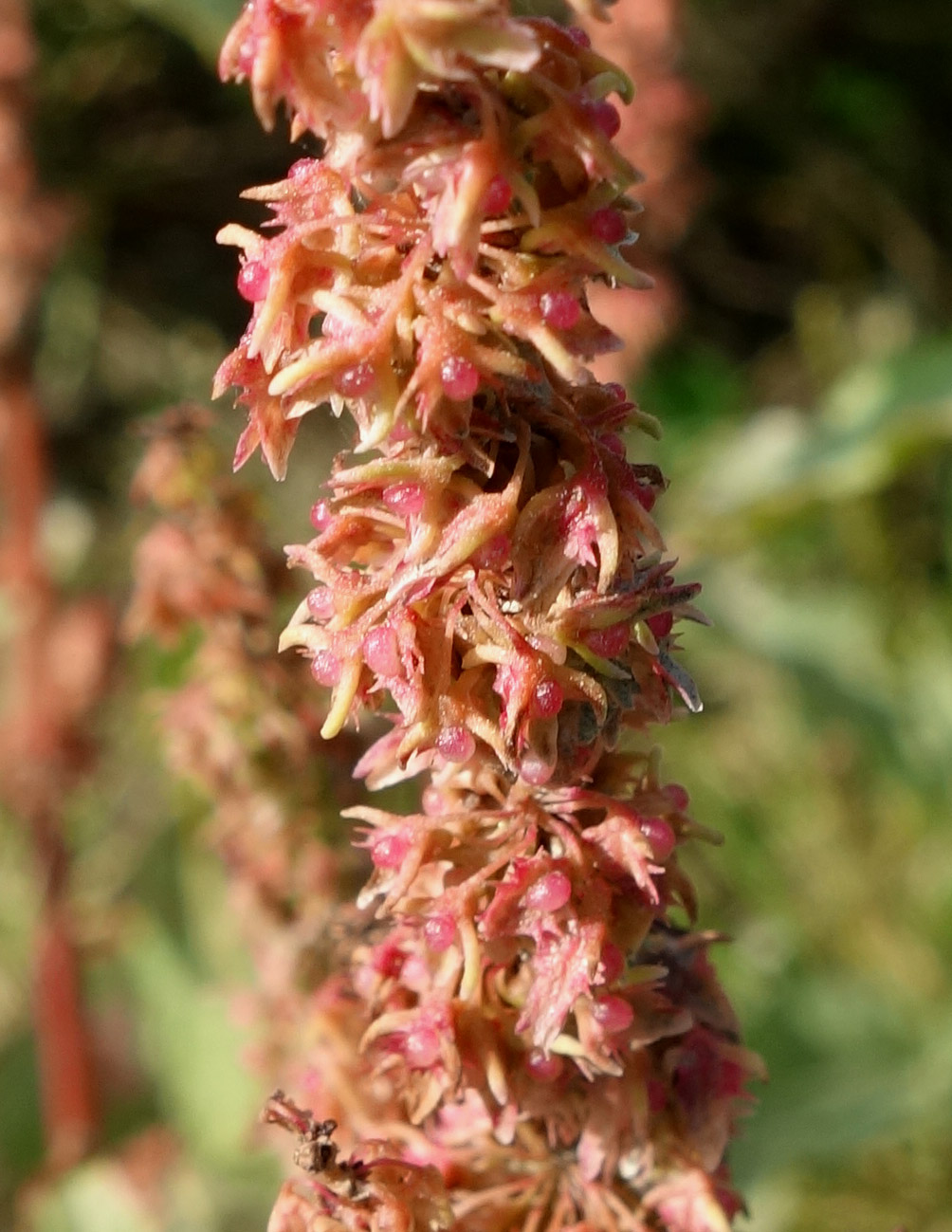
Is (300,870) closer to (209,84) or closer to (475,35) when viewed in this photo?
(475,35)

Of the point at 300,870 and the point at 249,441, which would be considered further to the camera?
the point at 300,870

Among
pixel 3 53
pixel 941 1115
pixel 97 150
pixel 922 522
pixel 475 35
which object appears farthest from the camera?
pixel 97 150

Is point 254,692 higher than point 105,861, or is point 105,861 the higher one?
point 254,692

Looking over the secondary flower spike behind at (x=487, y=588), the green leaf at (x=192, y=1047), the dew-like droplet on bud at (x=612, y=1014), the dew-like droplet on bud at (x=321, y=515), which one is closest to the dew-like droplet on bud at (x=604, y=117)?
the secondary flower spike behind at (x=487, y=588)

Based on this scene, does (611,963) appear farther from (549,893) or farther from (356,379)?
(356,379)

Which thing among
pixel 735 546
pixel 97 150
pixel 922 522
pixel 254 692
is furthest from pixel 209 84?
pixel 254 692

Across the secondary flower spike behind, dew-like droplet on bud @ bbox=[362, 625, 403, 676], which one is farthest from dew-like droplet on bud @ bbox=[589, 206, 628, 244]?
dew-like droplet on bud @ bbox=[362, 625, 403, 676]

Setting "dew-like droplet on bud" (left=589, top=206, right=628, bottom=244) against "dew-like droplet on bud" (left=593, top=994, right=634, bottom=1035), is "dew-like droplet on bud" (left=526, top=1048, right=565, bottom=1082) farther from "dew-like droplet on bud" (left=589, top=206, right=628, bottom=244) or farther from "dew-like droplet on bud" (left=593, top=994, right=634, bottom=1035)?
"dew-like droplet on bud" (left=589, top=206, right=628, bottom=244)
